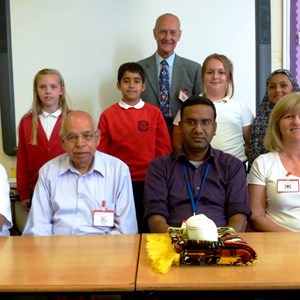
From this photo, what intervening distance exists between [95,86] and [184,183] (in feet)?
6.04

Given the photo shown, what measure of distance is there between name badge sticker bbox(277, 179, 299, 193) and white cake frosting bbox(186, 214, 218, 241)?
33.8 inches

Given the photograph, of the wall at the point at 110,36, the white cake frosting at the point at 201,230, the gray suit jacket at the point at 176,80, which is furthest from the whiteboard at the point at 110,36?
the white cake frosting at the point at 201,230

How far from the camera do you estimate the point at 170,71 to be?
371cm

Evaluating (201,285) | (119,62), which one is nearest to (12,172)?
(119,62)

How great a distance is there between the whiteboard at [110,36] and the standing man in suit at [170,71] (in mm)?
322

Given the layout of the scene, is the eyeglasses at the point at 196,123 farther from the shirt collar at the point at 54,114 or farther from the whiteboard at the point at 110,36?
the whiteboard at the point at 110,36

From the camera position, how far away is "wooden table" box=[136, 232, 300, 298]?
152 cm

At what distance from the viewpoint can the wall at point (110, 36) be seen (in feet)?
13.1

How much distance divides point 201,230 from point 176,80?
2.09 metres

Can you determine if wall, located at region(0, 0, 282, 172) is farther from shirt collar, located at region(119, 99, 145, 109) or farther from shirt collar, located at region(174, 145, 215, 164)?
shirt collar, located at region(174, 145, 215, 164)

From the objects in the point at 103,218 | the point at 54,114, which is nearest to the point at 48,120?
the point at 54,114

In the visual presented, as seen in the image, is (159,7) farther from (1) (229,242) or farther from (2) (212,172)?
(1) (229,242)

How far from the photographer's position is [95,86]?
13.4 ft

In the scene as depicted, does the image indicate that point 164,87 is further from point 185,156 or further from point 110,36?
point 185,156
